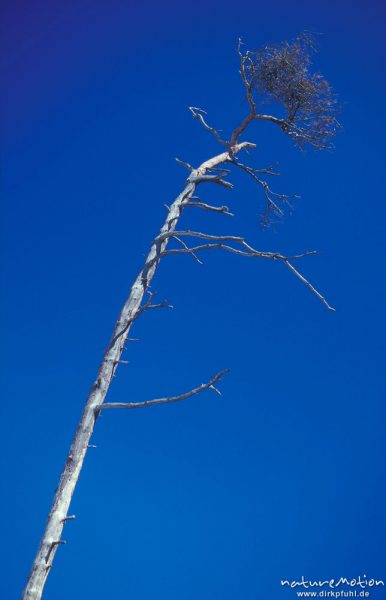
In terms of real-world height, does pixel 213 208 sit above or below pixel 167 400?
Answer: above

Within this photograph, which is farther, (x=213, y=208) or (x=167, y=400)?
(x=213, y=208)

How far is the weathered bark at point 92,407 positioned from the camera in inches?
127

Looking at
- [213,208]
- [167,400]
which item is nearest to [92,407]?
[167,400]

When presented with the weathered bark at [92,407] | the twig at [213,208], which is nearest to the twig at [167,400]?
the weathered bark at [92,407]

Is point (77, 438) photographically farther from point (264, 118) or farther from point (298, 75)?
point (298, 75)

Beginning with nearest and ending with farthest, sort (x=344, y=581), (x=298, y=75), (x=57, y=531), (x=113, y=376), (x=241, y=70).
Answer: (x=57, y=531)
(x=113, y=376)
(x=241, y=70)
(x=298, y=75)
(x=344, y=581)

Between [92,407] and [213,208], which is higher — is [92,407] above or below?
below

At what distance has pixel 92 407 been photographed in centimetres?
371

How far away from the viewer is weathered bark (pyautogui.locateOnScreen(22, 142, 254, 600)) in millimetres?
3221

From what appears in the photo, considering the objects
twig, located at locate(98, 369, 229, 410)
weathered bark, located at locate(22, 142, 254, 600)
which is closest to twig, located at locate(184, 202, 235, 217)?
weathered bark, located at locate(22, 142, 254, 600)

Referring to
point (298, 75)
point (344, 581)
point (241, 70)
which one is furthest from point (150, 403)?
point (344, 581)

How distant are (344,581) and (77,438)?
9901 mm

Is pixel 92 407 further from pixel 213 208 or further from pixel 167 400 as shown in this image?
pixel 213 208

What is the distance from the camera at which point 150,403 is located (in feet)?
11.4
